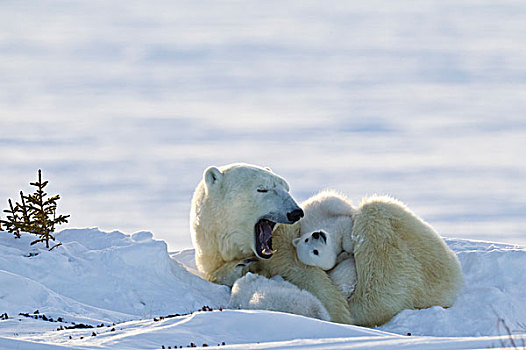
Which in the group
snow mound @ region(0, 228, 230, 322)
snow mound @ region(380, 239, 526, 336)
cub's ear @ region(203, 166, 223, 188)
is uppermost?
cub's ear @ region(203, 166, 223, 188)

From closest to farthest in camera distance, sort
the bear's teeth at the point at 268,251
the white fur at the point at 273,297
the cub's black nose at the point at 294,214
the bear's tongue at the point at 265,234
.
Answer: the white fur at the point at 273,297, the cub's black nose at the point at 294,214, the bear's teeth at the point at 268,251, the bear's tongue at the point at 265,234

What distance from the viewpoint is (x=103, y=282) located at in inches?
425

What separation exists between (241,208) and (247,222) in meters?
0.20

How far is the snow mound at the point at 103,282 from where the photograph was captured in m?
10.0

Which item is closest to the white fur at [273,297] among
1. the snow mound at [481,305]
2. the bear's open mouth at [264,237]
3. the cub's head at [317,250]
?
the cub's head at [317,250]

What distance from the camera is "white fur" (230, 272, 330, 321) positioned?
30.4ft

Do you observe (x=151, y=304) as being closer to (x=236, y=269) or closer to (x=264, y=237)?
(x=236, y=269)

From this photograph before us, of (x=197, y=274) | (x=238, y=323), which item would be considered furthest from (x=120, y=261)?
(x=238, y=323)

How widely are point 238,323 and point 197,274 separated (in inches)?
151

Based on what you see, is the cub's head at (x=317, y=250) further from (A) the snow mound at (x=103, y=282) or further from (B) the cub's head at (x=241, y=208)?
(A) the snow mound at (x=103, y=282)

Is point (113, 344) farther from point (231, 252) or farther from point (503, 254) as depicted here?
point (503, 254)

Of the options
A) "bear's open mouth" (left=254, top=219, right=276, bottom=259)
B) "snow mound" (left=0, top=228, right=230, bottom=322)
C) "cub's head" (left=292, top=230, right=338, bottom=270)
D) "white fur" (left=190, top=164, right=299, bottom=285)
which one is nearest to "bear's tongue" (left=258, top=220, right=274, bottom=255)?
"bear's open mouth" (left=254, top=219, right=276, bottom=259)

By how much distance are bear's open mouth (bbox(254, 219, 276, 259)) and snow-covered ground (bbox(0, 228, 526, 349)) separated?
0.69 m

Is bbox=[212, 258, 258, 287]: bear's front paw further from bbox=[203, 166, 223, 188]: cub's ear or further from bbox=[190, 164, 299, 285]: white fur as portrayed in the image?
bbox=[203, 166, 223, 188]: cub's ear
